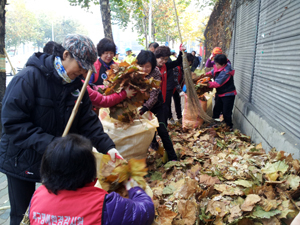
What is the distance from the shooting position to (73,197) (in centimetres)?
133

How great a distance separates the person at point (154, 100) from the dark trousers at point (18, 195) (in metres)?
1.86

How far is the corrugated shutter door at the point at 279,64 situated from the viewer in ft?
9.86

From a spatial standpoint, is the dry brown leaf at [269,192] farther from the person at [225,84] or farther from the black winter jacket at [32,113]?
the person at [225,84]

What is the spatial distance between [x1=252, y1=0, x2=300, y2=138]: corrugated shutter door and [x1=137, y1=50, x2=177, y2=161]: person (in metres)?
1.63

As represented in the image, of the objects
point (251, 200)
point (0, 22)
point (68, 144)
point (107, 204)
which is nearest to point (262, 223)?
point (251, 200)

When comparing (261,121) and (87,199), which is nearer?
(87,199)

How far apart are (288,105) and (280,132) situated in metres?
0.37

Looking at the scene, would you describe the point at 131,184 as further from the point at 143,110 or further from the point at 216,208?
the point at 143,110

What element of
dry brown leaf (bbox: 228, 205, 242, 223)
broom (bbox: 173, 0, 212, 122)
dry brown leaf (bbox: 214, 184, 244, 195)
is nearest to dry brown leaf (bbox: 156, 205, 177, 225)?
dry brown leaf (bbox: 228, 205, 242, 223)

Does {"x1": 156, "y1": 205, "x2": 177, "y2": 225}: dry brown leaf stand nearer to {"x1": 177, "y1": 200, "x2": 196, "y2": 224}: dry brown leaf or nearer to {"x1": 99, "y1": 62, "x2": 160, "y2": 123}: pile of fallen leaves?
{"x1": 177, "y1": 200, "x2": 196, "y2": 224}: dry brown leaf

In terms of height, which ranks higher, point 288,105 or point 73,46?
point 73,46

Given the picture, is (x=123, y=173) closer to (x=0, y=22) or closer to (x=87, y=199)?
(x=87, y=199)

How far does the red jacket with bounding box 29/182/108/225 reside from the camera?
1.29 meters

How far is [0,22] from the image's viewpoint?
4.21 meters
